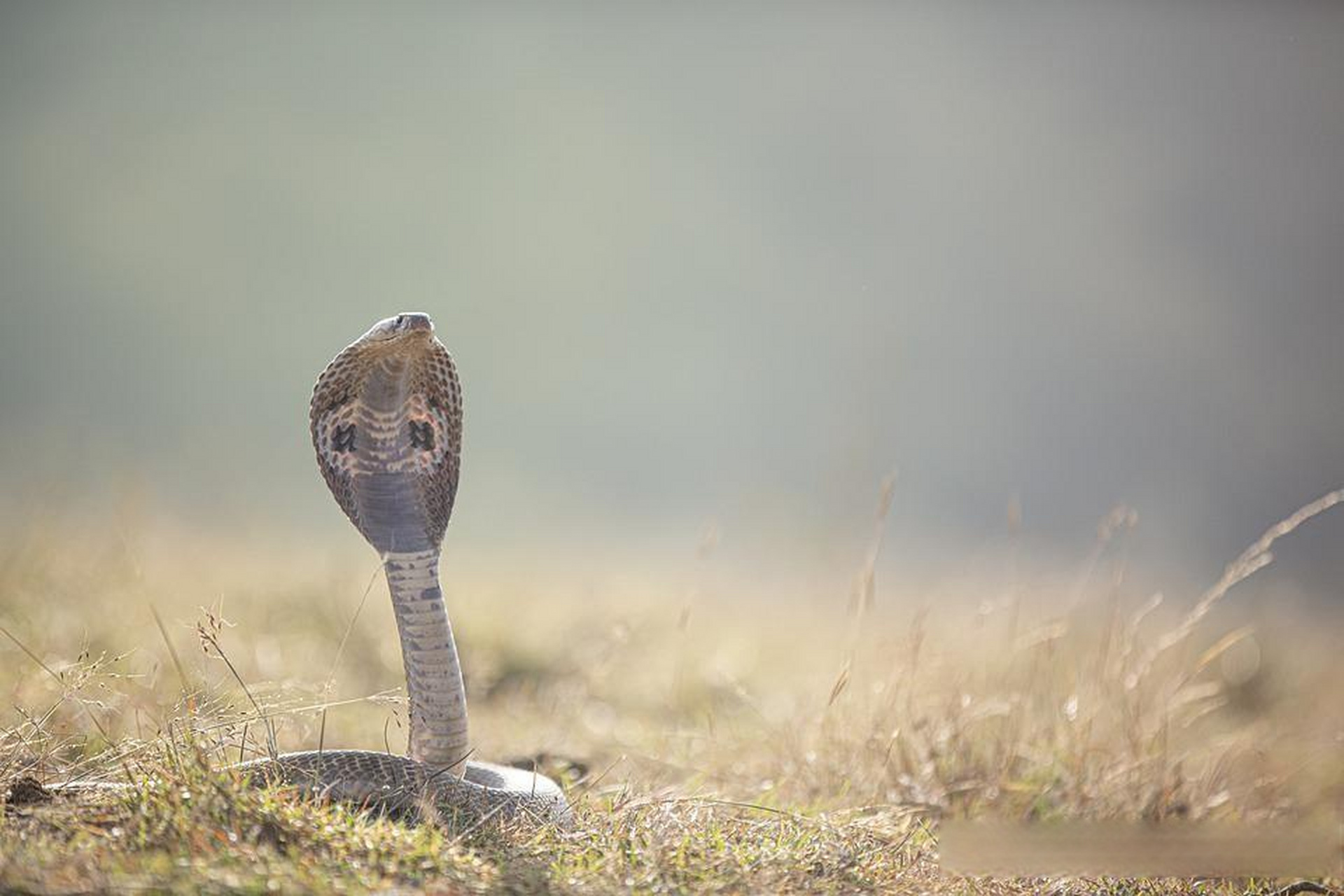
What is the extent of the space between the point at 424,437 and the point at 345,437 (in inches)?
9.5

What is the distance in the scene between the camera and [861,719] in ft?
17.8

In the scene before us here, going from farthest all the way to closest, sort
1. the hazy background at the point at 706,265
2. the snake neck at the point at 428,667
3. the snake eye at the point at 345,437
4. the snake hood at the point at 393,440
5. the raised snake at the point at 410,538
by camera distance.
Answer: the hazy background at the point at 706,265, the snake eye at the point at 345,437, the snake hood at the point at 393,440, the snake neck at the point at 428,667, the raised snake at the point at 410,538

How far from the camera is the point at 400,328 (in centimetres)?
385

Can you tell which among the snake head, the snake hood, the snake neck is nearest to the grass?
the snake neck

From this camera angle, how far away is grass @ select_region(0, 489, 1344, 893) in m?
3.30

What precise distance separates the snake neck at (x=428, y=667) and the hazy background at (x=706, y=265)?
1931 millimetres

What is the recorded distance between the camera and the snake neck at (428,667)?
3936 millimetres

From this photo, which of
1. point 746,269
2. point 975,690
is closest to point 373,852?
point 975,690

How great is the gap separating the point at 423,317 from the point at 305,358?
48.1 meters

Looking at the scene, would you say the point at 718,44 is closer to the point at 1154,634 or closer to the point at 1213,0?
the point at 1213,0

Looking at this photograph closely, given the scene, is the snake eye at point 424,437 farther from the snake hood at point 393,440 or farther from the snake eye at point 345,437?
the snake eye at point 345,437

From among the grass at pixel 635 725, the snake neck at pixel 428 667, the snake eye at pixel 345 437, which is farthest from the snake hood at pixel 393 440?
the grass at pixel 635 725

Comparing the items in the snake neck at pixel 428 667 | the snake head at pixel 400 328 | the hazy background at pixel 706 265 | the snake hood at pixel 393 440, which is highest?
the hazy background at pixel 706 265

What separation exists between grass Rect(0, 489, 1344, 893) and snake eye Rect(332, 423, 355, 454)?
57cm
